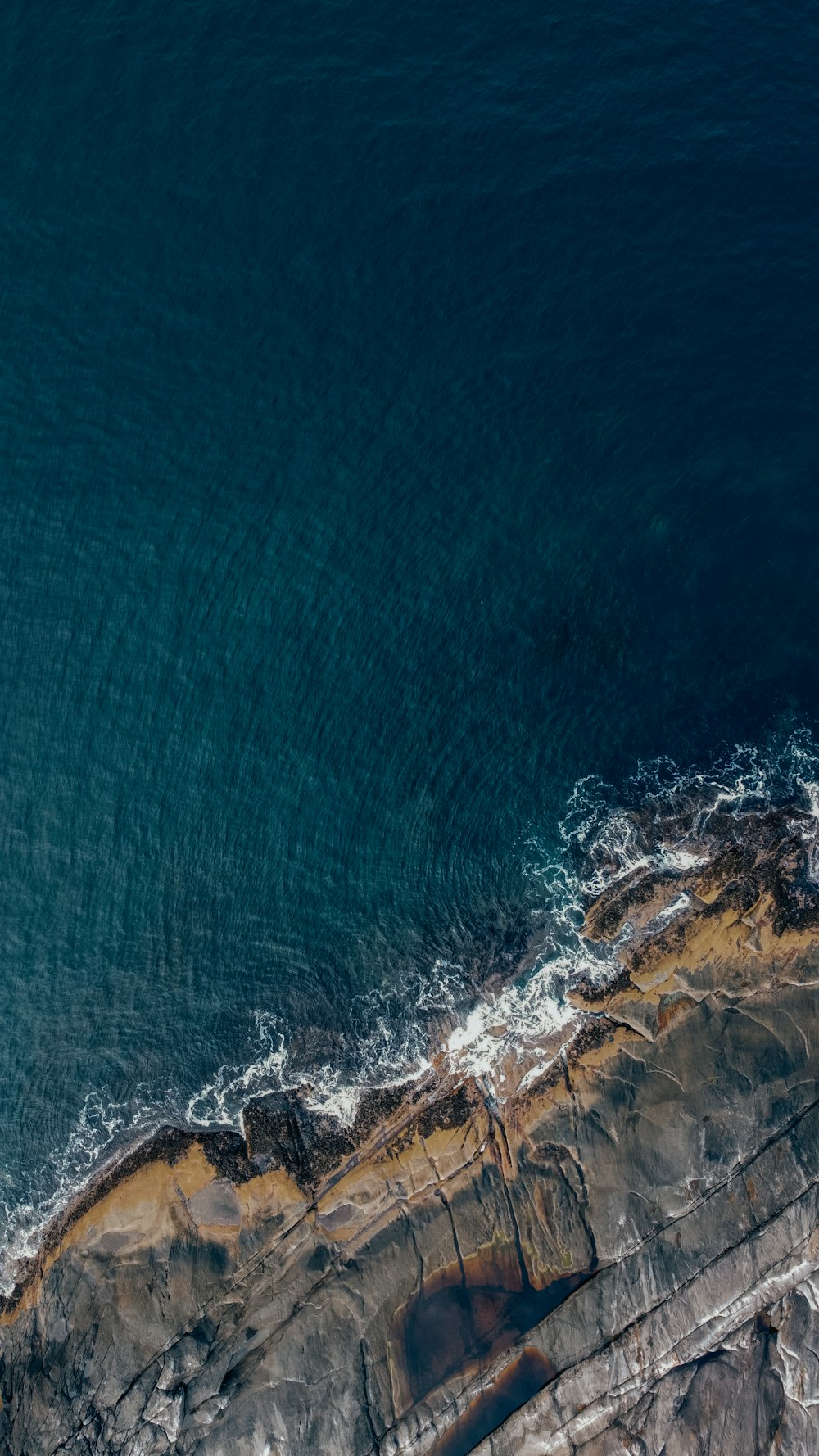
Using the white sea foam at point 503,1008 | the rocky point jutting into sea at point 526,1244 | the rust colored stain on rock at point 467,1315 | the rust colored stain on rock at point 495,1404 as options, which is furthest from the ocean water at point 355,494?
the rust colored stain on rock at point 495,1404

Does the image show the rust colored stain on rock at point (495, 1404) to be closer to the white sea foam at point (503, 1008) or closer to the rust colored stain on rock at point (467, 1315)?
the rust colored stain on rock at point (467, 1315)

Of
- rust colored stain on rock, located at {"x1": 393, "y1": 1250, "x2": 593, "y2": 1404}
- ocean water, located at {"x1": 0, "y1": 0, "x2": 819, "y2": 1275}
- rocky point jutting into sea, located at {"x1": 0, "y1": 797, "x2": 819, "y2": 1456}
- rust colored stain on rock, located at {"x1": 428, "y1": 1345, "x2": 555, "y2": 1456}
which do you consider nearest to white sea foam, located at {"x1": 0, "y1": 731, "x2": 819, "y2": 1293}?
ocean water, located at {"x1": 0, "y1": 0, "x2": 819, "y2": 1275}

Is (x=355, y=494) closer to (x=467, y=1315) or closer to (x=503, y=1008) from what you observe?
(x=503, y=1008)

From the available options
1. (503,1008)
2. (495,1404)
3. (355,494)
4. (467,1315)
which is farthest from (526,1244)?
(355,494)

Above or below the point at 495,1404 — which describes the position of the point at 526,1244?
above

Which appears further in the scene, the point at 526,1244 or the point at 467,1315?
the point at 526,1244

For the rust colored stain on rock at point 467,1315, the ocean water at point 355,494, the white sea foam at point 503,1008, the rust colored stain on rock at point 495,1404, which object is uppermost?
the ocean water at point 355,494

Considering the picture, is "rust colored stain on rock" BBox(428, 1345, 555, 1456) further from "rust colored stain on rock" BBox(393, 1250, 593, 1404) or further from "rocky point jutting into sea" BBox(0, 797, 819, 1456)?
"rust colored stain on rock" BBox(393, 1250, 593, 1404)
